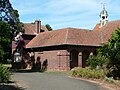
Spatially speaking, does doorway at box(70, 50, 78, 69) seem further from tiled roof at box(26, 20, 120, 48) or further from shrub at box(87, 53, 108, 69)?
shrub at box(87, 53, 108, 69)

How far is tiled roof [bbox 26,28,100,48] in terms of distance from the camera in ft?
→ 153

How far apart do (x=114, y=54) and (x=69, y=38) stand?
19.6 meters

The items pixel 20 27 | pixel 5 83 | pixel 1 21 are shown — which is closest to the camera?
pixel 5 83

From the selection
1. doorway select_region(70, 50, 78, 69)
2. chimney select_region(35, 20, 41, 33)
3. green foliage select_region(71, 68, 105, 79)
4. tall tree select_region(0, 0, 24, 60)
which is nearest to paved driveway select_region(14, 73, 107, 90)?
green foliage select_region(71, 68, 105, 79)

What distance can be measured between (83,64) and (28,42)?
45.3 ft

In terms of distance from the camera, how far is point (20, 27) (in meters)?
44.8

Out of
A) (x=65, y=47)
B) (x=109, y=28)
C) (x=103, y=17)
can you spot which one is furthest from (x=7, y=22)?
(x=103, y=17)

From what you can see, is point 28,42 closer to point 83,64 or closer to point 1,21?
point 83,64

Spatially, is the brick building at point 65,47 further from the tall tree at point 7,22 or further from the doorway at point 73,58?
the tall tree at point 7,22

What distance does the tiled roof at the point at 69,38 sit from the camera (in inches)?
1841

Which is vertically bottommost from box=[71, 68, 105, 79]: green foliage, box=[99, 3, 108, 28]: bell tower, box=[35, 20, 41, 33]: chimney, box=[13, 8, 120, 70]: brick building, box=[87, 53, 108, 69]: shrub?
box=[71, 68, 105, 79]: green foliage

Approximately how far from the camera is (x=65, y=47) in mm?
45500

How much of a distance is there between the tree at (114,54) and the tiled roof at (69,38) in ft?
53.3

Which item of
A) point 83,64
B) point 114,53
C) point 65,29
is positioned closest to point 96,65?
point 114,53
